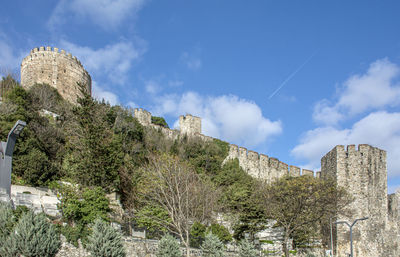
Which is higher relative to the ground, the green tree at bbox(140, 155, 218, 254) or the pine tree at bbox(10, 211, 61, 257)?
the green tree at bbox(140, 155, 218, 254)

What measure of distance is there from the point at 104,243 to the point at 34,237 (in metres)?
2.91

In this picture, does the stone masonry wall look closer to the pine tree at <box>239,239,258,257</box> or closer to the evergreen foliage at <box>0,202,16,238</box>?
the pine tree at <box>239,239,258,257</box>

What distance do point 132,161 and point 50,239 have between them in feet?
44.1

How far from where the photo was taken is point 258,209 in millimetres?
24297

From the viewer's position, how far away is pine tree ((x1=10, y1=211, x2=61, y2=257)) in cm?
1510

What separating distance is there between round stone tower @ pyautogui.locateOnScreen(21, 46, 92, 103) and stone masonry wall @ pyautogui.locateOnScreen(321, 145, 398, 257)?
972 inches

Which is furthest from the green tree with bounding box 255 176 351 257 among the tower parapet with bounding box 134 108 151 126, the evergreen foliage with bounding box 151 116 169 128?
the evergreen foliage with bounding box 151 116 169 128

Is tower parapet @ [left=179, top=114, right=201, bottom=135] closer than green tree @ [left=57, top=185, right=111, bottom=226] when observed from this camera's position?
No

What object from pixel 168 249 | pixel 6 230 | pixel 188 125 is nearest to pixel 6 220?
pixel 6 230

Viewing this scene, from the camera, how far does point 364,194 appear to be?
103 ft

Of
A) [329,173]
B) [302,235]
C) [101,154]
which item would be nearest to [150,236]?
[101,154]

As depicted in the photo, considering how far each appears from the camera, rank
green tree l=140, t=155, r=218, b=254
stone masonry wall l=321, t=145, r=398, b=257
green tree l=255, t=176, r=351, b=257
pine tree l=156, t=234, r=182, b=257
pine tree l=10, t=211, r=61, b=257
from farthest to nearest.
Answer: stone masonry wall l=321, t=145, r=398, b=257 → green tree l=255, t=176, r=351, b=257 → green tree l=140, t=155, r=218, b=254 → pine tree l=156, t=234, r=182, b=257 → pine tree l=10, t=211, r=61, b=257

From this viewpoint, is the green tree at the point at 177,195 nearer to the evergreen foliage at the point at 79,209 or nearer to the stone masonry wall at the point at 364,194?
the evergreen foliage at the point at 79,209

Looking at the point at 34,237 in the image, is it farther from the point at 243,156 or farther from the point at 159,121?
the point at 159,121
